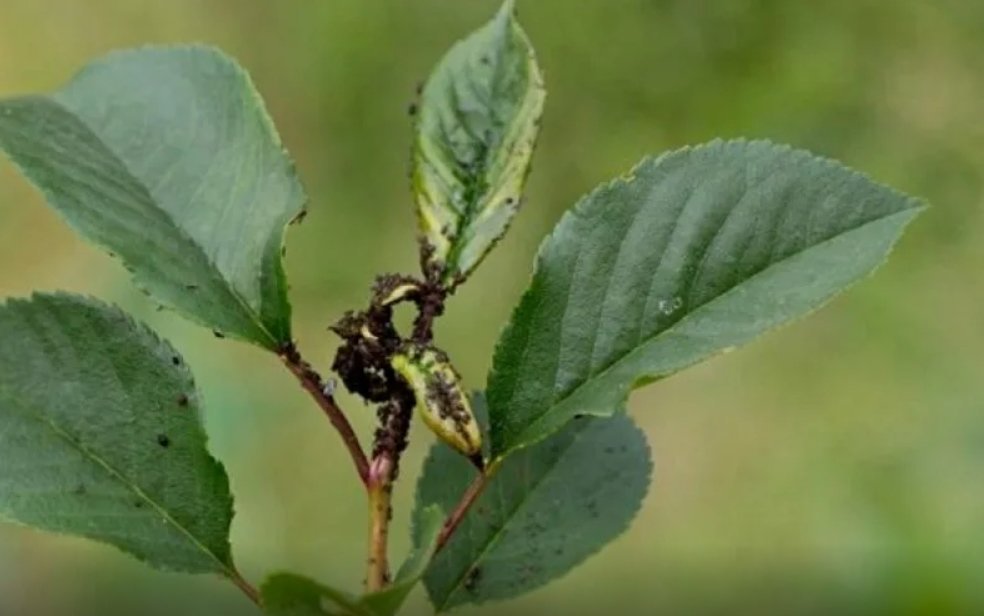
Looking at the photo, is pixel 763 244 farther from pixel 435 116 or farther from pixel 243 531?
pixel 243 531

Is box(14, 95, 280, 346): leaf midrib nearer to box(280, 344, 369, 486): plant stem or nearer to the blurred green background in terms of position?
box(280, 344, 369, 486): plant stem

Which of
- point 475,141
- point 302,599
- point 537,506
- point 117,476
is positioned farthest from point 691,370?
point 302,599

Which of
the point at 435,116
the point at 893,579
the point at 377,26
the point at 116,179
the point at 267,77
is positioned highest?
the point at 377,26

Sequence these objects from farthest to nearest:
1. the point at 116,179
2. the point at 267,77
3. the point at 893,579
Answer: the point at 267,77 < the point at 893,579 < the point at 116,179

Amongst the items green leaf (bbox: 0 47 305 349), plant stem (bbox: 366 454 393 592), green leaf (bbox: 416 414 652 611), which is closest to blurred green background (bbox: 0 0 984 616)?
green leaf (bbox: 416 414 652 611)

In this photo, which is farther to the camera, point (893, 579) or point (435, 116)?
point (893, 579)

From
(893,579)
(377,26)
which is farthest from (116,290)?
(893,579)

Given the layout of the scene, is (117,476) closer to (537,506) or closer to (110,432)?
(110,432)
